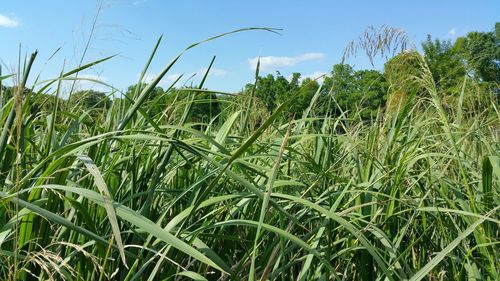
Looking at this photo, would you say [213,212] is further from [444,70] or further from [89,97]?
Answer: [444,70]

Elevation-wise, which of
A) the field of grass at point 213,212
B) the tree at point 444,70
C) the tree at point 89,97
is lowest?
the field of grass at point 213,212

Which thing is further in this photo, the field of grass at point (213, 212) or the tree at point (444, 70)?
the tree at point (444, 70)

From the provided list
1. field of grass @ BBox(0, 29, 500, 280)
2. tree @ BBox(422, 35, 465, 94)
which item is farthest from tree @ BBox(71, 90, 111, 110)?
tree @ BBox(422, 35, 465, 94)

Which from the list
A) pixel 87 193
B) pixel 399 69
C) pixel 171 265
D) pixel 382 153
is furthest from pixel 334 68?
pixel 87 193

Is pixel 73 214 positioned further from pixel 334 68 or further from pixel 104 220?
pixel 334 68

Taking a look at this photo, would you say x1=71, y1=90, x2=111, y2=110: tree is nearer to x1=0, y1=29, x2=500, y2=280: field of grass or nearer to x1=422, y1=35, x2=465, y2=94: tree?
x1=0, y1=29, x2=500, y2=280: field of grass

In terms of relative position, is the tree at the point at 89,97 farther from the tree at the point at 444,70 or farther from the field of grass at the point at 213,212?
the tree at the point at 444,70

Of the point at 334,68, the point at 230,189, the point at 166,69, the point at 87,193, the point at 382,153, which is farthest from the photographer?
the point at 334,68

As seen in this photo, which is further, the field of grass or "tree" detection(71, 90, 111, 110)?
"tree" detection(71, 90, 111, 110)

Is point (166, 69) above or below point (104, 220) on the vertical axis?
above

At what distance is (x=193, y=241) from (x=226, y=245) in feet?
1.22

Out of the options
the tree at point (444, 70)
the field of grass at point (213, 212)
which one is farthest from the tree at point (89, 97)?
the tree at point (444, 70)

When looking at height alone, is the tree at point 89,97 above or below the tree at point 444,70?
below

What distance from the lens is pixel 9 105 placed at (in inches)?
→ 60.5
